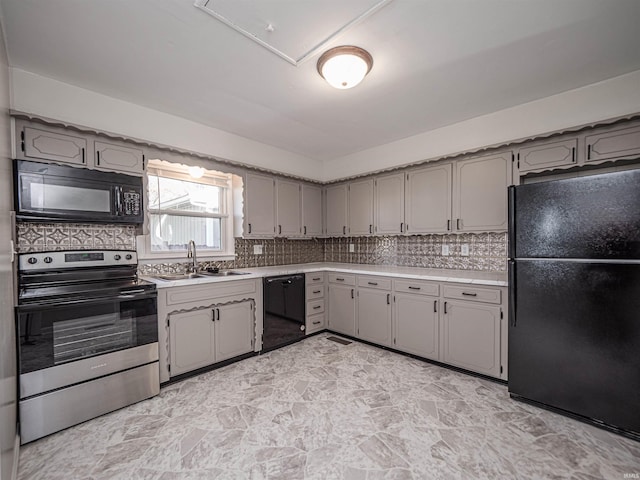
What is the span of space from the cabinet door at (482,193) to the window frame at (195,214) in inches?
104

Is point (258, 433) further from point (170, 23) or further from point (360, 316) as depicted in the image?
point (170, 23)

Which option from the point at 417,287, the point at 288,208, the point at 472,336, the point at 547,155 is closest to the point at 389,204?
the point at 417,287

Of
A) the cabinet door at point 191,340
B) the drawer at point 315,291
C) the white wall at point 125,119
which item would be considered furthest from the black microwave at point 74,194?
the drawer at point 315,291

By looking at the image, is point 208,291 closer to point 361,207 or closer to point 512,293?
point 361,207

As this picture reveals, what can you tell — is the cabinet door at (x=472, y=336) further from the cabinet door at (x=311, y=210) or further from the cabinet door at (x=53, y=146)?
the cabinet door at (x=53, y=146)

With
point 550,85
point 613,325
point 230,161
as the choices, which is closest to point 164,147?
point 230,161

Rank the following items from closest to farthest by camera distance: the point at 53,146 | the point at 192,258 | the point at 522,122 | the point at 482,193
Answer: the point at 53,146 → the point at 522,122 → the point at 482,193 → the point at 192,258

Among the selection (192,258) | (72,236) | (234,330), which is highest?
(72,236)

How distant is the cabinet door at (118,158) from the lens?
2.39 metres

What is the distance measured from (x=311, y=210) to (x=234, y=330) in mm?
2027

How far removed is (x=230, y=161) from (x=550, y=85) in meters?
3.05

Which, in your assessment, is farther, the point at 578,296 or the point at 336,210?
the point at 336,210

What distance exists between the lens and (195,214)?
341cm

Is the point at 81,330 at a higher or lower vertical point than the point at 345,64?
lower
